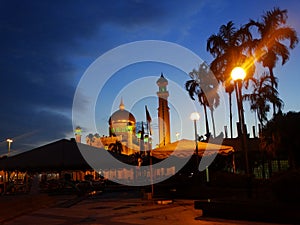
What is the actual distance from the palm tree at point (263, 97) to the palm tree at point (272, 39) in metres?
1.21

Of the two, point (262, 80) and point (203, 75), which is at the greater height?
point (203, 75)

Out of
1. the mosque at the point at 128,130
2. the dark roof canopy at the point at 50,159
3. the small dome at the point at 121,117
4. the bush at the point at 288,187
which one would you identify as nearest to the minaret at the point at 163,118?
the mosque at the point at 128,130

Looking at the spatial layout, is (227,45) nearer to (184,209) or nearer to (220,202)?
(184,209)

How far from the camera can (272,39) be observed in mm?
23656

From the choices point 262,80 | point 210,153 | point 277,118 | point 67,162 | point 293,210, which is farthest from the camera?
point 262,80

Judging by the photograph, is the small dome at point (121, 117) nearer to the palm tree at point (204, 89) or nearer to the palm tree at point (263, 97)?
the palm tree at point (204, 89)

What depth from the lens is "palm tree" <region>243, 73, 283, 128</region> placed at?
82.0 feet

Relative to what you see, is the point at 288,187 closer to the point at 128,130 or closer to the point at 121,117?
the point at 128,130

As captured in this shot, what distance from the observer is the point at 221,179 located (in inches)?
665

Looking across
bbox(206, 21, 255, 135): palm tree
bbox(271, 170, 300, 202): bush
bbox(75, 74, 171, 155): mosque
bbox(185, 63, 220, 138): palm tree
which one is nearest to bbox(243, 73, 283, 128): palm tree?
bbox(206, 21, 255, 135): palm tree

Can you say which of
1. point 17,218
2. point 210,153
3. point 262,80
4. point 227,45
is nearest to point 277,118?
point 262,80

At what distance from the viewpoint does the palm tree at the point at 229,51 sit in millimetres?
23891

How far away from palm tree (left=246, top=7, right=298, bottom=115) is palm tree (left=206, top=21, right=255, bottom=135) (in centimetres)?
61

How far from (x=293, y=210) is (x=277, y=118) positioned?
14.5 metres
